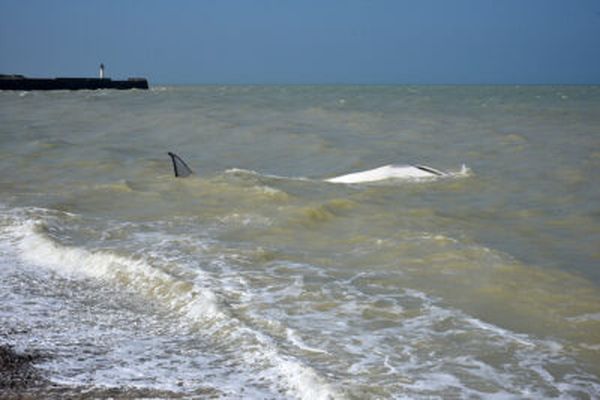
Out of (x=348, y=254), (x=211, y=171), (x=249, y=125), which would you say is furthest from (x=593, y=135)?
(x=348, y=254)

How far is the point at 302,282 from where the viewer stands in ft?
22.2

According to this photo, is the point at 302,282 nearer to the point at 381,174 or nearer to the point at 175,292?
the point at 175,292

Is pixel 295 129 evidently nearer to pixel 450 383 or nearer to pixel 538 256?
pixel 538 256

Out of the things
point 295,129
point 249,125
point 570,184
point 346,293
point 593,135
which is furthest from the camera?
point 249,125

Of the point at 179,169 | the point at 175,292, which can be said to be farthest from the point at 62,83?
the point at 175,292

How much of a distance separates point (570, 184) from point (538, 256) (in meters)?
5.93

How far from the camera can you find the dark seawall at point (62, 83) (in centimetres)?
7281

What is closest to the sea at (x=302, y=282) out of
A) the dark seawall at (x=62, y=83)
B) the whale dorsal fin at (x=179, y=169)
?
the whale dorsal fin at (x=179, y=169)

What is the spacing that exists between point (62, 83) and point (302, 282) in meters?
76.4

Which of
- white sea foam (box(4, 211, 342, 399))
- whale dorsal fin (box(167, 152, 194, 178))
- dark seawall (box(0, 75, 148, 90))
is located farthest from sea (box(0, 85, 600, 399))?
dark seawall (box(0, 75, 148, 90))

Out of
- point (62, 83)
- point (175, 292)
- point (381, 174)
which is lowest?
point (175, 292)

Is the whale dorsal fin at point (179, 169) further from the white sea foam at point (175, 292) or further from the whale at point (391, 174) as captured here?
the white sea foam at point (175, 292)

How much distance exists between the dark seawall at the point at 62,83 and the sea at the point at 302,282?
6272cm

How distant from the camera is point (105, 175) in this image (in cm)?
1467
